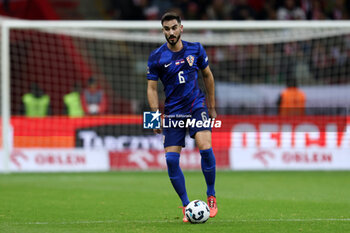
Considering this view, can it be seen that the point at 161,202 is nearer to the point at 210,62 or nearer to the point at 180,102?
the point at 180,102

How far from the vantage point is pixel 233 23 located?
15258 mm

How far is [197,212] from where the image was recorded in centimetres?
695

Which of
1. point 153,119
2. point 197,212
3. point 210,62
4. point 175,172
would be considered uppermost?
point 210,62

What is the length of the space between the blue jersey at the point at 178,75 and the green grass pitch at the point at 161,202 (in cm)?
126

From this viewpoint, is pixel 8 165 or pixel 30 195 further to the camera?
pixel 8 165

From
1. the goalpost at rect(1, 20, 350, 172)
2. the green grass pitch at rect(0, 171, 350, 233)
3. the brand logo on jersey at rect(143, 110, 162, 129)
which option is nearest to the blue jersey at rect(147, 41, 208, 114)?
the brand logo on jersey at rect(143, 110, 162, 129)

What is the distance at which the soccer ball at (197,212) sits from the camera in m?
6.95

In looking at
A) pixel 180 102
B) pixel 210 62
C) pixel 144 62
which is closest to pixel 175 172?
pixel 180 102

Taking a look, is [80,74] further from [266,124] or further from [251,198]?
[251,198]

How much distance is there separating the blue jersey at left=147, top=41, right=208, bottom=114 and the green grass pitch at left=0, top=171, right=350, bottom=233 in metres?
1.26

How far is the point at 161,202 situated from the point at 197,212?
2.48 m

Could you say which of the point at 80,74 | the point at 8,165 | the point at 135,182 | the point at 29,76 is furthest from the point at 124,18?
the point at 135,182

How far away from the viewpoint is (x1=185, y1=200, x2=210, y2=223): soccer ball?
274 inches

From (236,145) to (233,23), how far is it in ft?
9.21
